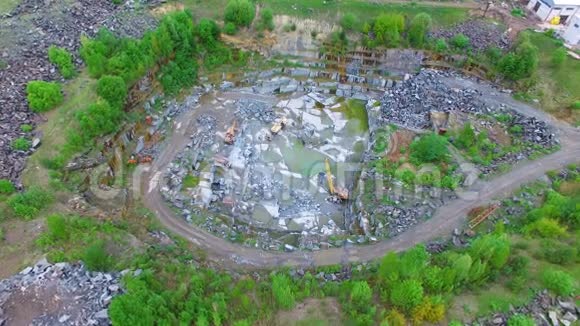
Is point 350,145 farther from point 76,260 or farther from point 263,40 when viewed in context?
point 76,260

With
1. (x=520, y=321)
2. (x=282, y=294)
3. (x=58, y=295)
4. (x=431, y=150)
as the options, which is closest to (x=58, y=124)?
(x=58, y=295)

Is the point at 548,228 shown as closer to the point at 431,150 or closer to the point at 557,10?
the point at 431,150

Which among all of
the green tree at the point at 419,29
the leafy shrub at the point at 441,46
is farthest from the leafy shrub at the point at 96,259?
the leafy shrub at the point at 441,46

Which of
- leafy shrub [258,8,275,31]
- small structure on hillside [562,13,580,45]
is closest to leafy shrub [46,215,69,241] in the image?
leafy shrub [258,8,275,31]

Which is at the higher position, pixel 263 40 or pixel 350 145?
pixel 263 40

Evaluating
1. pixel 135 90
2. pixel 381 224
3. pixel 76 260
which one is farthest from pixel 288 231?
pixel 135 90

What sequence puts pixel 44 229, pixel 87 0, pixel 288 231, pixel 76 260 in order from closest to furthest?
pixel 76 260 < pixel 44 229 < pixel 288 231 < pixel 87 0

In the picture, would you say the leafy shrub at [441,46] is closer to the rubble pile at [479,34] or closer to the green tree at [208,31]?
the rubble pile at [479,34]
